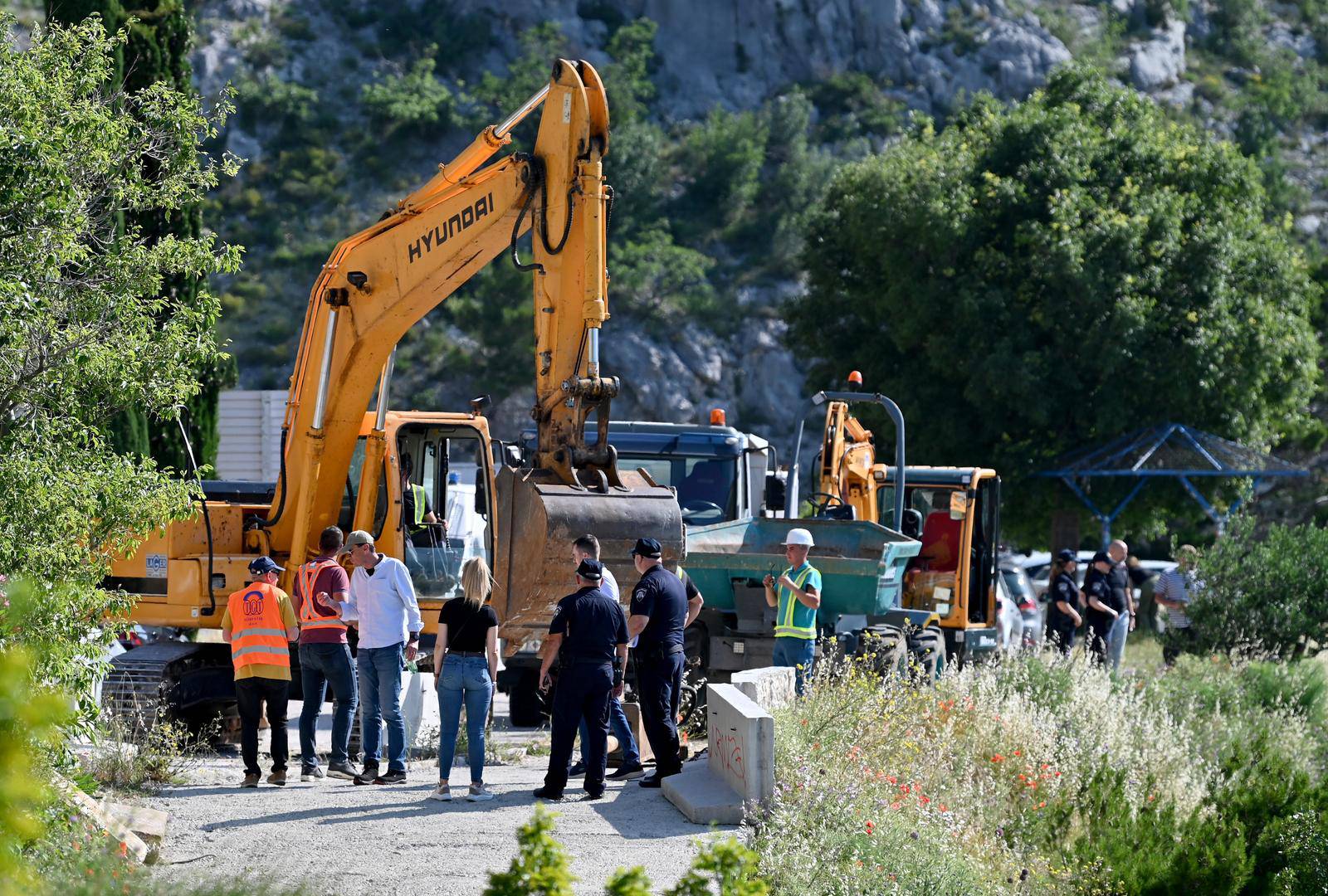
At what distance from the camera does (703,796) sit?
398 inches

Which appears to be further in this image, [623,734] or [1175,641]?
[1175,641]

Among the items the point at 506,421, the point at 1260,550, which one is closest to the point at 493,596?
the point at 1260,550

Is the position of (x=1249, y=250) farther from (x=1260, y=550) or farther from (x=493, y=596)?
(x=493, y=596)

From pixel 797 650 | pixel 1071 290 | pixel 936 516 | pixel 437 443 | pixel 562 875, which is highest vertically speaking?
pixel 1071 290

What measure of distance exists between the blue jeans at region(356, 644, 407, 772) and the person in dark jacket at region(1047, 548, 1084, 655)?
8724 millimetres

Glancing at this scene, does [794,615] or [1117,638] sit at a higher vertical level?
[794,615]

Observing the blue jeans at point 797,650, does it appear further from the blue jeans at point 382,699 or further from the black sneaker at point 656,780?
the blue jeans at point 382,699

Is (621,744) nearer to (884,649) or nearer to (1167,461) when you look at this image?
(884,649)

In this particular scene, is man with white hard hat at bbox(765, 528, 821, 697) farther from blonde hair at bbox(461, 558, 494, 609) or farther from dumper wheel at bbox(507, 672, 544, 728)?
dumper wheel at bbox(507, 672, 544, 728)

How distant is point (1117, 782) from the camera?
11328mm

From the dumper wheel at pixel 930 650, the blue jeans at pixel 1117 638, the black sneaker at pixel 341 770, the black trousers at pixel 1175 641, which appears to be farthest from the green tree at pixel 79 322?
the black trousers at pixel 1175 641

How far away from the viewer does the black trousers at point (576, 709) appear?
1033cm

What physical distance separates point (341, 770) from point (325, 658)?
787 mm

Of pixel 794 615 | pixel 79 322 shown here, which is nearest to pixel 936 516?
pixel 794 615
